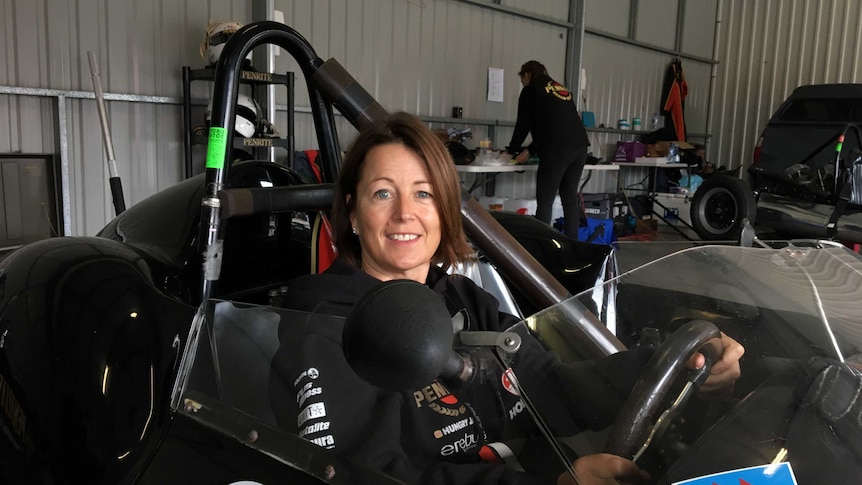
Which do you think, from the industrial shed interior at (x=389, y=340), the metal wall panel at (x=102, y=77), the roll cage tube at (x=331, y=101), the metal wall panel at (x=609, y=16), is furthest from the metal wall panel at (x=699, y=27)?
the roll cage tube at (x=331, y=101)

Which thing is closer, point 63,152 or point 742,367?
point 742,367

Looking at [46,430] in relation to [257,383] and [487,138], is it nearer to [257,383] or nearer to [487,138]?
[257,383]

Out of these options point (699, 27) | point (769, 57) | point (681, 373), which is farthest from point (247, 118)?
point (769, 57)

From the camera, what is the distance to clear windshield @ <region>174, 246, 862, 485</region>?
0.71 meters

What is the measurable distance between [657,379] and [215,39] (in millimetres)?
4656

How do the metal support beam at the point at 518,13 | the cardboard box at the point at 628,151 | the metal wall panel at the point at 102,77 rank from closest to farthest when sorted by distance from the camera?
1. the metal wall panel at the point at 102,77
2. the metal support beam at the point at 518,13
3. the cardboard box at the point at 628,151

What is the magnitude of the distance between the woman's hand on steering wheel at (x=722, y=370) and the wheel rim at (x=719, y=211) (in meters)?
6.45

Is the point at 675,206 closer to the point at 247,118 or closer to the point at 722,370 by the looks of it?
the point at 247,118

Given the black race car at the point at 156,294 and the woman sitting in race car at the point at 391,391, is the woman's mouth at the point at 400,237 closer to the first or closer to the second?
the woman sitting in race car at the point at 391,391

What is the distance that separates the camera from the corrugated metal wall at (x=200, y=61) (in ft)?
15.0

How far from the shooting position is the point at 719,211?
6.98m

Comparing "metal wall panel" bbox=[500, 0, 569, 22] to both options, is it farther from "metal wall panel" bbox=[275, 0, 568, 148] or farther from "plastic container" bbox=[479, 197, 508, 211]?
"plastic container" bbox=[479, 197, 508, 211]

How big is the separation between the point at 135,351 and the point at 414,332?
731mm

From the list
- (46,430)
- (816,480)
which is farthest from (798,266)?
(46,430)
